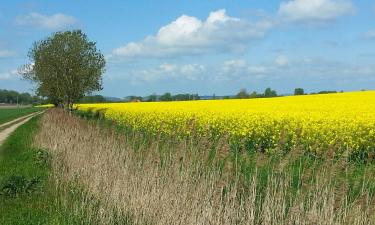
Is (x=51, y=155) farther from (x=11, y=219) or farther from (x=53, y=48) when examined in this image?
(x=53, y=48)

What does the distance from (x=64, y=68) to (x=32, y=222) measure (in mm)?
44188

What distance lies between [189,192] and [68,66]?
45.5 m

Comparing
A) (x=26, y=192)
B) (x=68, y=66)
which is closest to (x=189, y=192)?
→ (x=26, y=192)

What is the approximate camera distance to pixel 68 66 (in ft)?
166


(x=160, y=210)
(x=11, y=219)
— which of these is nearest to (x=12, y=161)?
(x=11, y=219)

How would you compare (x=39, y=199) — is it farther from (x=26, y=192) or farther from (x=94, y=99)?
(x=94, y=99)

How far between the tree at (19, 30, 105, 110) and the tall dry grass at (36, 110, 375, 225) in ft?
130

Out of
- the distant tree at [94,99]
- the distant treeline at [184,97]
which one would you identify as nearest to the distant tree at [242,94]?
the distant treeline at [184,97]

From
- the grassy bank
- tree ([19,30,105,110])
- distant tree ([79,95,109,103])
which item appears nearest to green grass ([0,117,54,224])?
the grassy bank

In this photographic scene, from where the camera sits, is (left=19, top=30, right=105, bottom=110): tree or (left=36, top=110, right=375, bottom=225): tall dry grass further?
(left=19, top=30, right=105, bottom=110): tree

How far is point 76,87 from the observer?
50469mm

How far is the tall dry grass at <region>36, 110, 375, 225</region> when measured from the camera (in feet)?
20.1

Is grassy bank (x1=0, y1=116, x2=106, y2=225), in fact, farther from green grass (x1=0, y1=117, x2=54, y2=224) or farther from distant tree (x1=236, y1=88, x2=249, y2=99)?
distant tree (x1=236, y1=88, x2=249, y2=99)

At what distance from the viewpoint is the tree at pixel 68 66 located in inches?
1987
